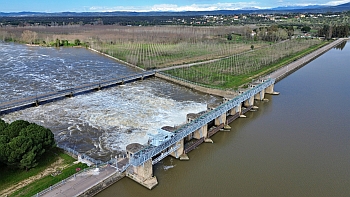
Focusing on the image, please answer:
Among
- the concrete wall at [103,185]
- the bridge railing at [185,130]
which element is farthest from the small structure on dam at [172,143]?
the concrete wall at [103,185]

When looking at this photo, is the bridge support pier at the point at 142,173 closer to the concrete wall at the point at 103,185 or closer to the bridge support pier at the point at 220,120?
the concrete wall at the point at 103,185

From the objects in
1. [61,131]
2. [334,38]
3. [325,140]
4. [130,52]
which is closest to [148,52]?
[130,52]

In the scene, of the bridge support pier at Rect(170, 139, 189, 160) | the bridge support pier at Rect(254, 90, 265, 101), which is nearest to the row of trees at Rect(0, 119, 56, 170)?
the bridge support pier at Rect(170, 139, 189, 160)

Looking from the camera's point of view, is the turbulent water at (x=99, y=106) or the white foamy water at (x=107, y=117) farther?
the turbulent water at (x=99, y=106)

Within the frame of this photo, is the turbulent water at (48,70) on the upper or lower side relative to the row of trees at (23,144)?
upper

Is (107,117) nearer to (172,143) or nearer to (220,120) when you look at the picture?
(172,143)

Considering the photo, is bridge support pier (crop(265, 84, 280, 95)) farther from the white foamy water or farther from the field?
the white foamy water
